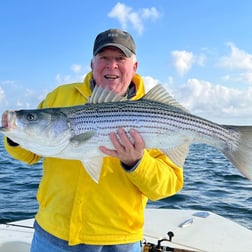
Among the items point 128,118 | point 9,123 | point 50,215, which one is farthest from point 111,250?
point 9,123

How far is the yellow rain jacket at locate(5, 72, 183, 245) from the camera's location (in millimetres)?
3342

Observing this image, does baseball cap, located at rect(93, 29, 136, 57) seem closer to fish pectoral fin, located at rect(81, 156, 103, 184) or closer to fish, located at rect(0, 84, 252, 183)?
fish, located at rect(0, 84, 252, 183)

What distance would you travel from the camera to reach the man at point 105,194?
3293mm

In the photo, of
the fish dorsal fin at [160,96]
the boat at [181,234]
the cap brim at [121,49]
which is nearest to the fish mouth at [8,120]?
the cap brim at [121,49]

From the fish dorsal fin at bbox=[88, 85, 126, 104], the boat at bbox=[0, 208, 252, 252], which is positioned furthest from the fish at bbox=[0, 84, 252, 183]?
the boat at bbox=[0, 208, 252, 252]

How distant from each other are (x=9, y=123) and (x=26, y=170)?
13328 mm

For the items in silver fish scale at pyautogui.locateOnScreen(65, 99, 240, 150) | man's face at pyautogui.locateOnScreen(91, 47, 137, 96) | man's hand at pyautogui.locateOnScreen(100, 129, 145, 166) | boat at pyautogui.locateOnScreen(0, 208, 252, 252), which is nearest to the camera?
man's hand at pyautogui.locateOnScreen(100, 129, 145, 166)

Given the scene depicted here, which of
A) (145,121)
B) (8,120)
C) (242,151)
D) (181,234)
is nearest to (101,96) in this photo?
(145,121)

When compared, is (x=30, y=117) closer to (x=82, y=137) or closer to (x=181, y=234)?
(x=82, y=137)

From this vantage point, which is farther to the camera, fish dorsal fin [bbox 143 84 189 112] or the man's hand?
fish dorsal fin [bbox 143 84 189 112]

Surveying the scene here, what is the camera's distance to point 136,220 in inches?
137

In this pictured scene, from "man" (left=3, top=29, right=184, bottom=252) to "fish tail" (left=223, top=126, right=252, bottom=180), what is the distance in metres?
0.51

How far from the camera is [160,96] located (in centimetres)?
354

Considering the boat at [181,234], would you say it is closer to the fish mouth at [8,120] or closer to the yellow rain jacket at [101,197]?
the yellow rain jacket at [101,197]
